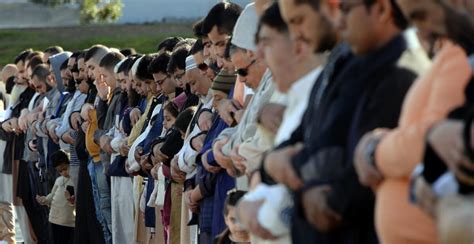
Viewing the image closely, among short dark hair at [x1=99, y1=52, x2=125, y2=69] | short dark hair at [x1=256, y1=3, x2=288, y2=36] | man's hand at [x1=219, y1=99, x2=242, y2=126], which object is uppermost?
short dark hair at [x1=256, y1=3, x2=288, y2=36]

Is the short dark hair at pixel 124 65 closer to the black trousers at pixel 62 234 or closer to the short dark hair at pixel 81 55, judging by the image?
the short dark hair at pixel 81 55

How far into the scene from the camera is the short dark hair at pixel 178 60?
31.4 ft

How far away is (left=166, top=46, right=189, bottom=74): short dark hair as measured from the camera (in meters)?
9.56

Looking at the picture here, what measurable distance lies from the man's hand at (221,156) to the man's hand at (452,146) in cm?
341

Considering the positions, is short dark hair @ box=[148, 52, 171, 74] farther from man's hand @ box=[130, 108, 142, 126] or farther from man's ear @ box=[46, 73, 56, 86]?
man's ear @ box=[46, 73, 56, 86]

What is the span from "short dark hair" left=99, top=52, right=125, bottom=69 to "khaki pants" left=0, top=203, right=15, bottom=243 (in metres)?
2.77

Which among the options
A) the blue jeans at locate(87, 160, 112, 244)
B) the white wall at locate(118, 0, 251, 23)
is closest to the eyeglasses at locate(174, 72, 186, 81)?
the blue jeans at locate(87, 160, 112, 244)

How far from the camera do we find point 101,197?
11703 mm

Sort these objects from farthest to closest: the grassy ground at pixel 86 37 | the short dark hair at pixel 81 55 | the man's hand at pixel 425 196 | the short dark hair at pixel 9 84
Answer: the grassy ground at pixel 86 37 → the short dark hair at pixel 9 84 → the short dark hair at pixel 81 55 → the man's hand at pixel 425 196

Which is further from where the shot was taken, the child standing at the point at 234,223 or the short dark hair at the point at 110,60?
the short dark hair at the point at 110,60

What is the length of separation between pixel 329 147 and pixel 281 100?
145 centimetres

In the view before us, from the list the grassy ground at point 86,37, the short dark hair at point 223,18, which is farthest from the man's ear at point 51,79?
the grassy ground at point 86,37

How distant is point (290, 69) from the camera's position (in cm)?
532

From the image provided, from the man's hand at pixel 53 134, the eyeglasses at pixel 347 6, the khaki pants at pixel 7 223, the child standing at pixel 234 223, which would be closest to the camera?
the eyeglasses at pixel 347 6
